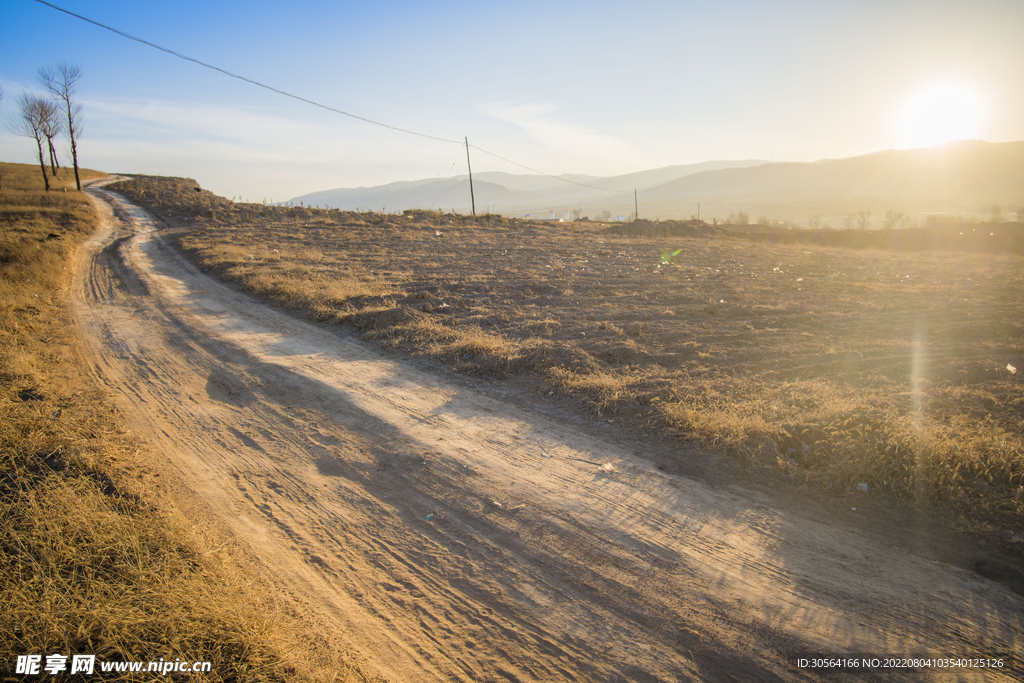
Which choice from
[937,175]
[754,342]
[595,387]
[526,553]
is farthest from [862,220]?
[937,175]

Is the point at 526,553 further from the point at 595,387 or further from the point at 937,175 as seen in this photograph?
the point at 937,175

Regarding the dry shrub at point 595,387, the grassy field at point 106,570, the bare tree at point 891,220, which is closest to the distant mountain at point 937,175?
the bare tree at point 891,220

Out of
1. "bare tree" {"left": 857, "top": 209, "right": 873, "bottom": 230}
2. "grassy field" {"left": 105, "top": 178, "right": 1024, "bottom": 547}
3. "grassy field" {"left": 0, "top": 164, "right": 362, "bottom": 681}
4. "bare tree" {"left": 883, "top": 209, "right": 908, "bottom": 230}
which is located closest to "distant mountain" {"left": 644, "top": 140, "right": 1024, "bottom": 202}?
"bare tree" {"left": 883, "top": 209, "right": 908, "bottom": 230}

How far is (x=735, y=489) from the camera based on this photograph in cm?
418

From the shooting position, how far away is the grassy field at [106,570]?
7.18 ft

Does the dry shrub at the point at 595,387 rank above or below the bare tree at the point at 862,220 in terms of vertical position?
below

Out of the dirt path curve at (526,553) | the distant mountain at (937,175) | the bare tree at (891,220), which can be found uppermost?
the distant mountain at (937,175)

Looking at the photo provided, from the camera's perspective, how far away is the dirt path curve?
271 cm

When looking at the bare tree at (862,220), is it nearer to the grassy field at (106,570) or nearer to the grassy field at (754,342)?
the grassy field at (754,342)

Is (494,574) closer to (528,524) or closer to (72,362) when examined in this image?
(528,524)

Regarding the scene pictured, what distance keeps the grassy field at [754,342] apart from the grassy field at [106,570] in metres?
4.00

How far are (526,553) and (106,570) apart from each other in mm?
2644

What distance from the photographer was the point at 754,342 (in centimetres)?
809

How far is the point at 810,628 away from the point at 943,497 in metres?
2.11
